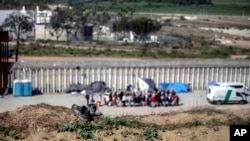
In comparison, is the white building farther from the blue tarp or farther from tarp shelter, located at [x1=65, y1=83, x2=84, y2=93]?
the blue tarp

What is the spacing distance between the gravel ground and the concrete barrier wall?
163cm

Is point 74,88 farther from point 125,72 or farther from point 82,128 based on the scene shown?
point 82,128

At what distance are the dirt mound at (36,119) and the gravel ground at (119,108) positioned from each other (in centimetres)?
898

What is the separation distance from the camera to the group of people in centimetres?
2930

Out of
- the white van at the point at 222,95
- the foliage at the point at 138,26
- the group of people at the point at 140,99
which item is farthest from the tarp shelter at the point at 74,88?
the foliage at the point at 138,26

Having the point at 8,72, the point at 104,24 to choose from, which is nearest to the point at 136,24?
the point at 104,24

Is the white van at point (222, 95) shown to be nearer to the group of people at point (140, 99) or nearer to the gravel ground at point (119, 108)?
the gravel ground at point (119, 108)

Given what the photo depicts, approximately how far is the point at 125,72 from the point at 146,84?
249 centimetres

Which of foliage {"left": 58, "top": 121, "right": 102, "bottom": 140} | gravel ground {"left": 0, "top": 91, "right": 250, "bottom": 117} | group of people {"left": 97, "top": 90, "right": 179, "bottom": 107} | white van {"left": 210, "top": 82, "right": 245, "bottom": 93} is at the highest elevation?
foliage {"left": 58, "top": 121, "right": 102, "bottom": 140}

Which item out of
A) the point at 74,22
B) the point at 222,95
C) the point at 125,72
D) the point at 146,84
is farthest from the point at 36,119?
the point at 74,22

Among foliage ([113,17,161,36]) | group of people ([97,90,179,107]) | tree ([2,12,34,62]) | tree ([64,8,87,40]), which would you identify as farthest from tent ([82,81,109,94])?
foliage ([113,17,161,36])

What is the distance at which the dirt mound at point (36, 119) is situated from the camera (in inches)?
642

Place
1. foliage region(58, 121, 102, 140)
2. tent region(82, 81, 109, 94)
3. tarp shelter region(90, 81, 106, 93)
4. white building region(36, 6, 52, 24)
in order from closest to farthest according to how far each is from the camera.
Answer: foliage region(58, 121, 102, 140) → tent region(82, 81, 109, 94) → tarp shelter region(90, 81, 106, 93) → white building region(36, 6, 52, 24)

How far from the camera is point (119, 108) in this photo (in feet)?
94.5
